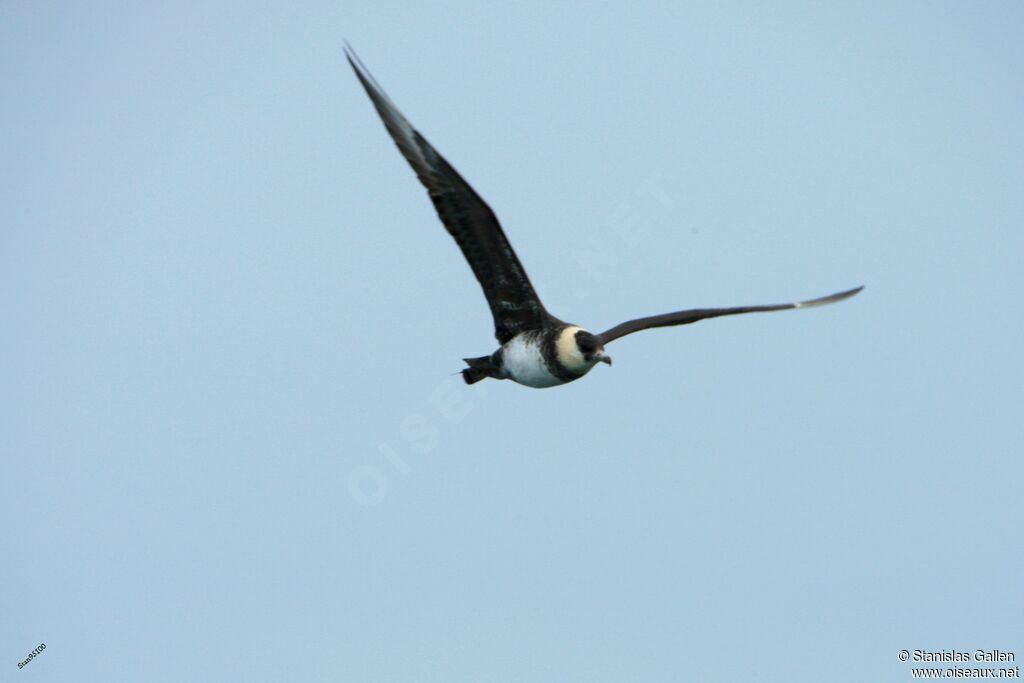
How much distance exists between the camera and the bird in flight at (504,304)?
11.0 metres

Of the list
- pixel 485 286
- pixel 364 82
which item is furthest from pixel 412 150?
pixel 485 286

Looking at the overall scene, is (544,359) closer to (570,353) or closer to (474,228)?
(570,353)

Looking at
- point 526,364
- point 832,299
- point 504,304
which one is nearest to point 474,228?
point 504,304

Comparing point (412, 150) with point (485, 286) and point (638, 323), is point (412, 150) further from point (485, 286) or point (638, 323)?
point (638, 323)

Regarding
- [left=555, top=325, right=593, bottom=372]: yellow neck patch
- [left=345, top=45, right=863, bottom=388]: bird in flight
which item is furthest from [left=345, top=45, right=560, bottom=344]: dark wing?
[left=555, top=325, right=593, bottom=372]: yellow neck patch

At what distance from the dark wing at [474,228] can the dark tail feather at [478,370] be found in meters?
0.30

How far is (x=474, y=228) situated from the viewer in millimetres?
11484

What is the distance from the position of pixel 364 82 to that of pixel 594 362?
3193 mm

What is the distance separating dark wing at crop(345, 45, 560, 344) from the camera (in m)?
11.0

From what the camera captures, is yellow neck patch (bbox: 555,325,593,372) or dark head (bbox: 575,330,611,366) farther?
yellow neck patch (bbox: 555,325,593,372)

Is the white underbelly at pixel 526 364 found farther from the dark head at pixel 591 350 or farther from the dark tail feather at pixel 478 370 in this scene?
the dark head at pixel 591 350

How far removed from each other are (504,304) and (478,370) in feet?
2.97

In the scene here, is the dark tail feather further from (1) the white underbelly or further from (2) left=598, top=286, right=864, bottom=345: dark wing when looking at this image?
(2) left=598, top=286, right=864, bottom=345: dark wing

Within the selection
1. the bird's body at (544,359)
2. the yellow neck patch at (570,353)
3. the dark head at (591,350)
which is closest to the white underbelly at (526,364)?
the bird's body at (544,359)
